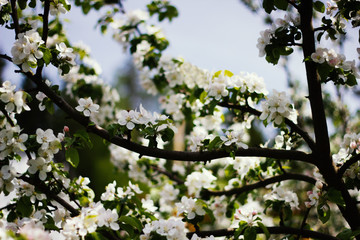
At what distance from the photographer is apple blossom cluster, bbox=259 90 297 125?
172 cm

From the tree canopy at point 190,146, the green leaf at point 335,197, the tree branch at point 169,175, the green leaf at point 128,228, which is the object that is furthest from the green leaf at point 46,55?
the tree branch at point 169,175

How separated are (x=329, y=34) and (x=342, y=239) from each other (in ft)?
3.12

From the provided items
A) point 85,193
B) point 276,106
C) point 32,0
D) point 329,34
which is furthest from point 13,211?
point 329,34

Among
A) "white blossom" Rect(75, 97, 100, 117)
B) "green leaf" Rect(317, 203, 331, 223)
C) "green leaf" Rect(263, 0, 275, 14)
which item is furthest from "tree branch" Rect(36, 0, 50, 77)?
"green leaf" Rect(317, 203, 331, 223)

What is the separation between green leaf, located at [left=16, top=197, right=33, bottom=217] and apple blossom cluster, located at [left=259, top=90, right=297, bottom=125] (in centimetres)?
113

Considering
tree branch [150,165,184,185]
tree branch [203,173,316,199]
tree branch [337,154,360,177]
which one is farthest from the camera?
tree branch [150,165,184,185]

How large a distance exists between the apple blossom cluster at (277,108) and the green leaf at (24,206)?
1.13m

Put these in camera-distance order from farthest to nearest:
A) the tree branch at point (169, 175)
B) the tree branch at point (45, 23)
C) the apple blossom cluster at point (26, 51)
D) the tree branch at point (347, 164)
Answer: the tree branch at point (169, 175), the tree branch at point (347, 164), the tree branch at point (45, 23), the apple blossom cluster at point (26, 51)

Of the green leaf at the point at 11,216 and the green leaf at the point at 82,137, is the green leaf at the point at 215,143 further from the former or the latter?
the green leaf at the point at 11,216

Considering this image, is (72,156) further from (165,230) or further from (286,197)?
(286,197)

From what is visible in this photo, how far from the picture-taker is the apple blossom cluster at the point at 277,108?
172 centimetres

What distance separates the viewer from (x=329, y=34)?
1.79m

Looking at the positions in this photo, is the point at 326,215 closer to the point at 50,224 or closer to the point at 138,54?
the point at 50,224

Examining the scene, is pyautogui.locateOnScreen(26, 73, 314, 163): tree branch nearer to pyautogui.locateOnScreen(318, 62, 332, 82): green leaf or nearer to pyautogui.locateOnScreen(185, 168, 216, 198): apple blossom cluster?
pyautogui.locateOnScreen(318, 62, 332, 82): green leaf
